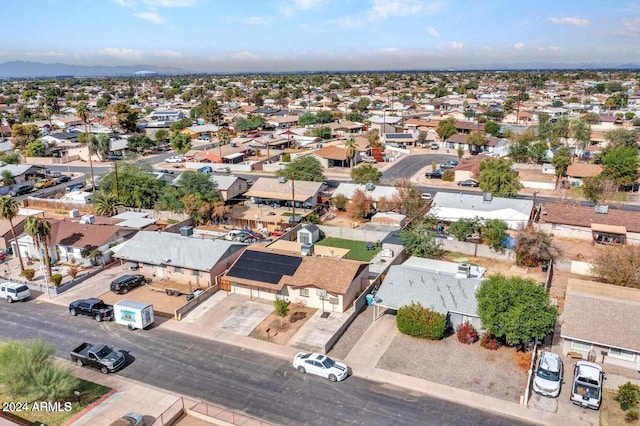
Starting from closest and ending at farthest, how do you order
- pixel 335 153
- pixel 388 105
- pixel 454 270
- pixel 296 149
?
1. pixel 454 270
2. pixel 335 153
3. pixel 296 149
4. pixel 388 105

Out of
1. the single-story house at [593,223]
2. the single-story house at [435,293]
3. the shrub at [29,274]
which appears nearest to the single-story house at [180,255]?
the shrub at [29,274]

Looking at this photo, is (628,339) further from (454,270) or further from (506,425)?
(454,270)

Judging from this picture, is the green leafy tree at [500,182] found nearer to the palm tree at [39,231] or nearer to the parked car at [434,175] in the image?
the parked car at [434,175]

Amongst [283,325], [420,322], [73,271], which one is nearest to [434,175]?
[420,322]

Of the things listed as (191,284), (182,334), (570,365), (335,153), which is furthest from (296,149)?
(570,365)

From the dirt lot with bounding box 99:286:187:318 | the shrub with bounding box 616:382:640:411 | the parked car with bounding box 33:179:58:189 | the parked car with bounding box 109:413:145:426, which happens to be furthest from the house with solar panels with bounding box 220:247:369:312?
the parked car with bounding box 33:179:58:189
